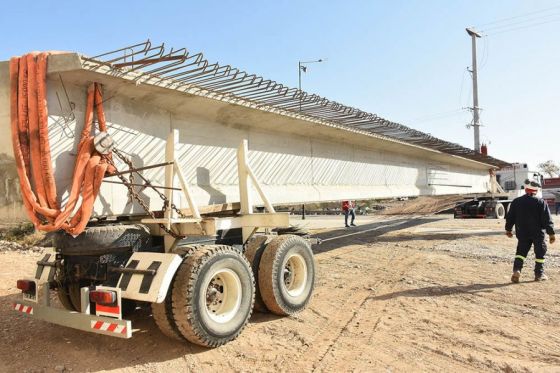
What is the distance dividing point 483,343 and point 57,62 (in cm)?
548

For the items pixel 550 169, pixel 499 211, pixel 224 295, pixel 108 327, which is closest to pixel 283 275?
pixel 224 295

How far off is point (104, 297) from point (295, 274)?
2.90 meters

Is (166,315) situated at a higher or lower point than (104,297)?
lower

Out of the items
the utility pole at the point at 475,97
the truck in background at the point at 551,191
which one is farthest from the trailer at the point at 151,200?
the truck in background at the point at 551,191

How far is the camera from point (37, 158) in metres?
4.52

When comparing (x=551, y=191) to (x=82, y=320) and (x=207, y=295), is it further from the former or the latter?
(x=82, y=320)

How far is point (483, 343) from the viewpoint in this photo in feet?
15.8

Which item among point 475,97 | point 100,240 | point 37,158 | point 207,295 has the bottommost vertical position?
point 207,295

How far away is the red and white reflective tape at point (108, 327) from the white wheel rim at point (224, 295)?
1028 millimetres

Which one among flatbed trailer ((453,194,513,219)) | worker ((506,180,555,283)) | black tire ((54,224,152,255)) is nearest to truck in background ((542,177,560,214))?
flatbed trailer ((453,194,513,219))

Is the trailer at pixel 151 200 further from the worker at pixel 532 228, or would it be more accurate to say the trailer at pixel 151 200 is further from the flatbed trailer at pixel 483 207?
the flatbed trailer at pixel 483 207

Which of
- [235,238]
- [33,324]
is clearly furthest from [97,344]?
[235,238]

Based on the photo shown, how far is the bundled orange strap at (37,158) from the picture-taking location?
14.7 ft

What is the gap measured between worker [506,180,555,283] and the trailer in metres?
4.12
